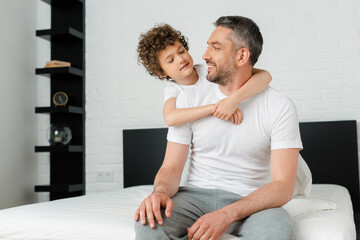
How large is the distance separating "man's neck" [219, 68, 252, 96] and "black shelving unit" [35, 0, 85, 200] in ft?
7.54

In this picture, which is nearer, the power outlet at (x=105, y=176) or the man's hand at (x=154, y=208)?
the man's hand at (x=154, y=208)

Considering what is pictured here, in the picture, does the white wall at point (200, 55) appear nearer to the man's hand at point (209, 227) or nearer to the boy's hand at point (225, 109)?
the boy's hand at point (225, 109)

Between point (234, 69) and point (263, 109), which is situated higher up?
point (234, 69)

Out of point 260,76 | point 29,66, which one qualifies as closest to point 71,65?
point 29,66

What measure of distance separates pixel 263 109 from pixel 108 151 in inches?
96.3

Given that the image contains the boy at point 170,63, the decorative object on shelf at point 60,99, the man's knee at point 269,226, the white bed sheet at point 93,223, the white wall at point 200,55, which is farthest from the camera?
the decorative object on shelf at point 60,99

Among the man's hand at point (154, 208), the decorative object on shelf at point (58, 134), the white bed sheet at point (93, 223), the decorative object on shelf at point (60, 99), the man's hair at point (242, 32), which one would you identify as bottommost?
the white bed sheet at point (93, 223)

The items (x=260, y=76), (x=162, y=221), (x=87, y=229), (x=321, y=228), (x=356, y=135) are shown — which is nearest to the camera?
(x=162, y=221)

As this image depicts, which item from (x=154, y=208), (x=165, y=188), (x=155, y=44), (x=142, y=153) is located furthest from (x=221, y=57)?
(x=142, y=153)

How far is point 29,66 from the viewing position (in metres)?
4.14

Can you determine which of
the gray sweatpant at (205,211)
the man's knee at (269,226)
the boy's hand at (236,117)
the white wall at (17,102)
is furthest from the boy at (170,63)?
the white wall at (17,102)

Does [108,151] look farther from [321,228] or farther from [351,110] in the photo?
[321,228]

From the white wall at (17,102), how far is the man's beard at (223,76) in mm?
2448

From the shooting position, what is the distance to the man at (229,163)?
1.45 m
